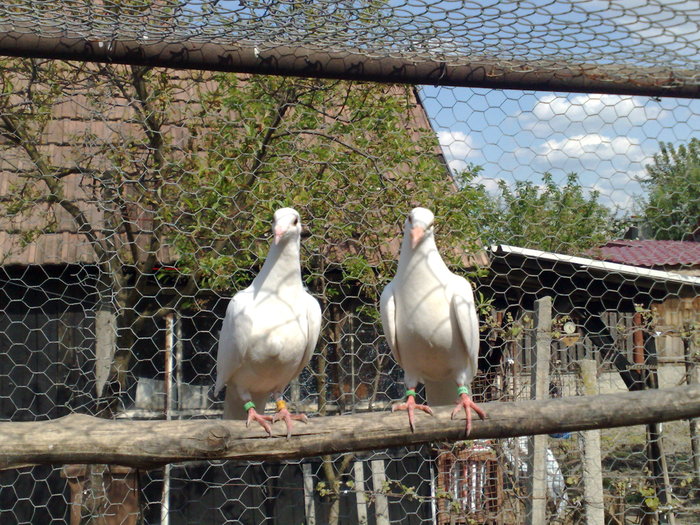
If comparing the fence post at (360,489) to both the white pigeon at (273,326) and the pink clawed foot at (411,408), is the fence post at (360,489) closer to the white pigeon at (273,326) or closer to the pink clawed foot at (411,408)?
the white pigeon at (273,326)

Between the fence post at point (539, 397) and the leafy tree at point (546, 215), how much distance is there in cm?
45

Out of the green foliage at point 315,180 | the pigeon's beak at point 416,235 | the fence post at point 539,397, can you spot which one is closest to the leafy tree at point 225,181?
the green foliage at point 315,180

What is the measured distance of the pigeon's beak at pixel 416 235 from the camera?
2.11 meters

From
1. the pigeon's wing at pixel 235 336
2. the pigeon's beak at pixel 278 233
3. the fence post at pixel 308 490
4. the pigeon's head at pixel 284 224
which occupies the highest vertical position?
the pigeon's head at pixel 284 224

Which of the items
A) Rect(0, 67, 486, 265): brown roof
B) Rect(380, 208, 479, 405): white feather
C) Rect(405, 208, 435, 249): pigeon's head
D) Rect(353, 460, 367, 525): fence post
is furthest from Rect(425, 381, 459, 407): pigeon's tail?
Rect(353, 460, 367, 525): fence post

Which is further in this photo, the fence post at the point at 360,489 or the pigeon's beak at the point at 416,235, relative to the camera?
the fence post at the point at 360,489

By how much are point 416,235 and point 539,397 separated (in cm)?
99

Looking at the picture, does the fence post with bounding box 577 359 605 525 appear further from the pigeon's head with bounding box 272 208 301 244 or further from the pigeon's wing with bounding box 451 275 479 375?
the pigeon's head with bounding box 272 208 301 244

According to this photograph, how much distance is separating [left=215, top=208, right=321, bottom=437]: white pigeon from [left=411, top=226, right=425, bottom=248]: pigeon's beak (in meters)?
0.37

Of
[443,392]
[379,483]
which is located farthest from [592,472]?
[379,483]

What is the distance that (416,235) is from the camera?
2105 millimetres

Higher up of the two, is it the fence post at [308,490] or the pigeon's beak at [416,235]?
the pigeon's beak at [416,235]

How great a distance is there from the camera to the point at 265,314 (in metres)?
2.13

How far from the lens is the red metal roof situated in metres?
3.51
